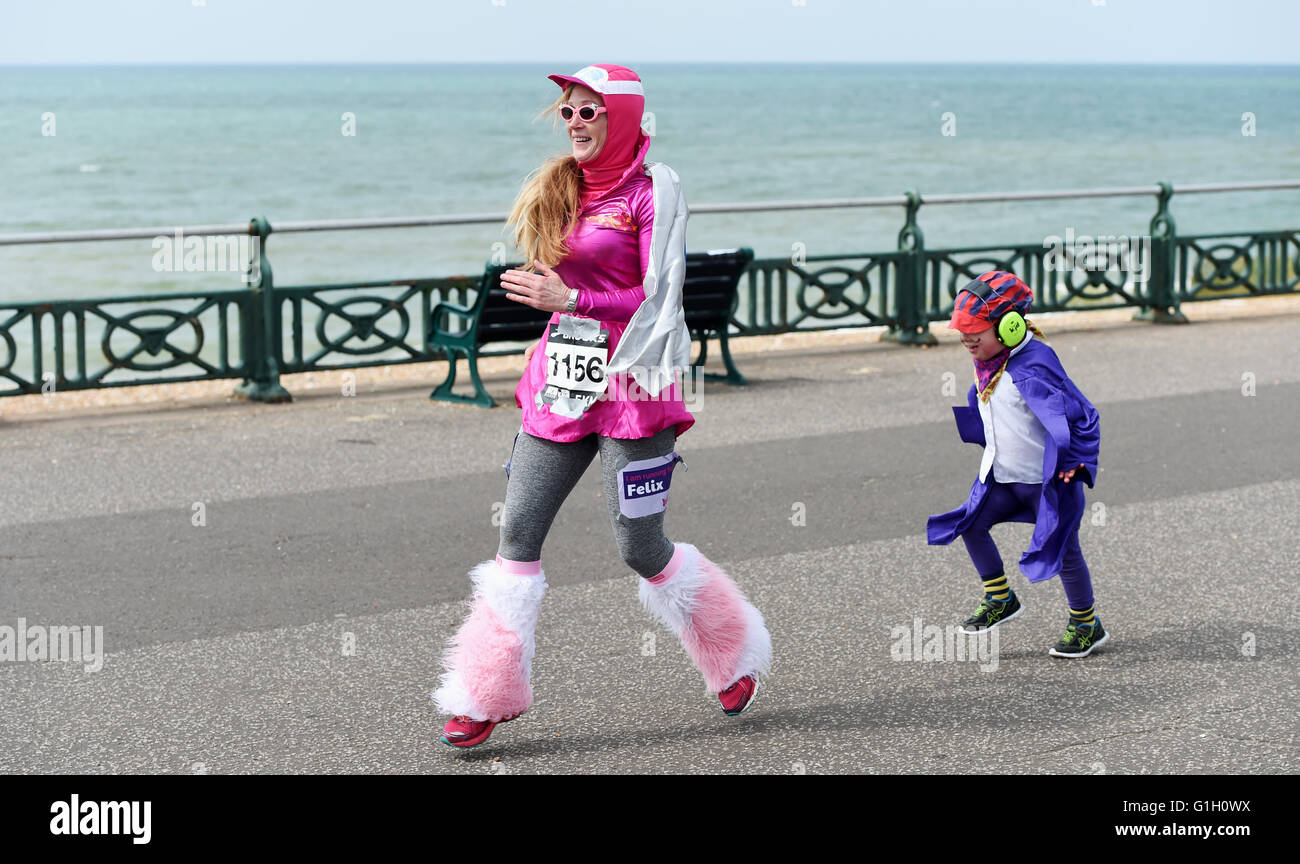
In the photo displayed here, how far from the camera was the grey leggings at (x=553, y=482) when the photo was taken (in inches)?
176

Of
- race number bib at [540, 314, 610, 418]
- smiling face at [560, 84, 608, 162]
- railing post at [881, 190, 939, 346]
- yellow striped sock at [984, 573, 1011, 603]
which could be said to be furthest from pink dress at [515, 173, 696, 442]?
railing post at [881, 190, 939, 346]

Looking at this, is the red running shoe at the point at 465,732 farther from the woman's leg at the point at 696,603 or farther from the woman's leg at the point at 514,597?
the woman's leg at the point at 696,603

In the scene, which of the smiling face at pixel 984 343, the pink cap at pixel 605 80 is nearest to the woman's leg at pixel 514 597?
the pink cap at pixel 605 80

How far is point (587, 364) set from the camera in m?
4.39

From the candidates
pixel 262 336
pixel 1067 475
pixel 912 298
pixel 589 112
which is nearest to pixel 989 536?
pixel 1067 475

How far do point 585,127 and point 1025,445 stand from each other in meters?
1.84

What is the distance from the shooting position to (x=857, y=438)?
29.6 ft

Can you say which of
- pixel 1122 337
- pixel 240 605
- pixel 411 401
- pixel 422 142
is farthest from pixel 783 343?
pixel 422 142

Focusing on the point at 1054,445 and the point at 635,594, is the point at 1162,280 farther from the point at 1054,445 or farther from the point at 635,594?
the point at 1054,445

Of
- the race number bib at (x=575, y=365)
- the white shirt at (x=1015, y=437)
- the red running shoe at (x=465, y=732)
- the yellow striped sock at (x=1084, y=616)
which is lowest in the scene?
the red running shoe at (x=465, y=732)

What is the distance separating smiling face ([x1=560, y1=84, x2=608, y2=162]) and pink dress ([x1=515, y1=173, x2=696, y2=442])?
0.13m

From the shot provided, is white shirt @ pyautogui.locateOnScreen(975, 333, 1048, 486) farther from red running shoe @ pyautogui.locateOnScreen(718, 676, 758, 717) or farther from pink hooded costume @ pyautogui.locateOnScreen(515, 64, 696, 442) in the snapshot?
pink hooded costume @ pyautogui.locateOnScreen(515, 64, 696, 442)

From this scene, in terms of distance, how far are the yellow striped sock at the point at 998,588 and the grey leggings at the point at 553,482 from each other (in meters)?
1.47

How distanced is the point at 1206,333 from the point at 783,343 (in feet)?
11.4
